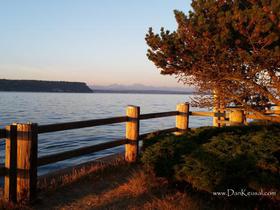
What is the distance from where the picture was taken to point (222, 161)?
5.27m

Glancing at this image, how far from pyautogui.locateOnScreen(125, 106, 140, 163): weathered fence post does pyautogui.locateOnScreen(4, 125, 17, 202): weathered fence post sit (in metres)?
3.27

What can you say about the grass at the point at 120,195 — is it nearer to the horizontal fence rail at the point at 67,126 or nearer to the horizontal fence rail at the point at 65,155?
the horizontal fence rail at the point at 65,155

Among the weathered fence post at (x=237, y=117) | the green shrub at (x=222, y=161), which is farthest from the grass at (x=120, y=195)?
the weathered fence post at (x=237, y=117)

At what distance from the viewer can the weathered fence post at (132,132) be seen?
8.21 metres

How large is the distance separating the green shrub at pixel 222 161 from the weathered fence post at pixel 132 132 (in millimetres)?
1549

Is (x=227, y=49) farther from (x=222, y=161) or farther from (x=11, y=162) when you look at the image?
(x=11, y=162)

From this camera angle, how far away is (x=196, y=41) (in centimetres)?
676

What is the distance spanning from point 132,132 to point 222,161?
3.37 meters

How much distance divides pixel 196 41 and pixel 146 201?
337 centimetres

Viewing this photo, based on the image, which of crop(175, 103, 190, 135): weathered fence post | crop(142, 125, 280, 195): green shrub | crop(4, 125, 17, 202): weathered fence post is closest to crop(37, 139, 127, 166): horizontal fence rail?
crop(4, 125, 17, 202): weathered fence post

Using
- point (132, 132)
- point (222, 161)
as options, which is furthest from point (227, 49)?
point (132, 132)

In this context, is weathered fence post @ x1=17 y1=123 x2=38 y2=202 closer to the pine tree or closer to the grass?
the grass

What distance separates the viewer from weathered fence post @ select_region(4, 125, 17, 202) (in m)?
5.40

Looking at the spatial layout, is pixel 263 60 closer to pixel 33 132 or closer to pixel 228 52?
pixel 228 52
